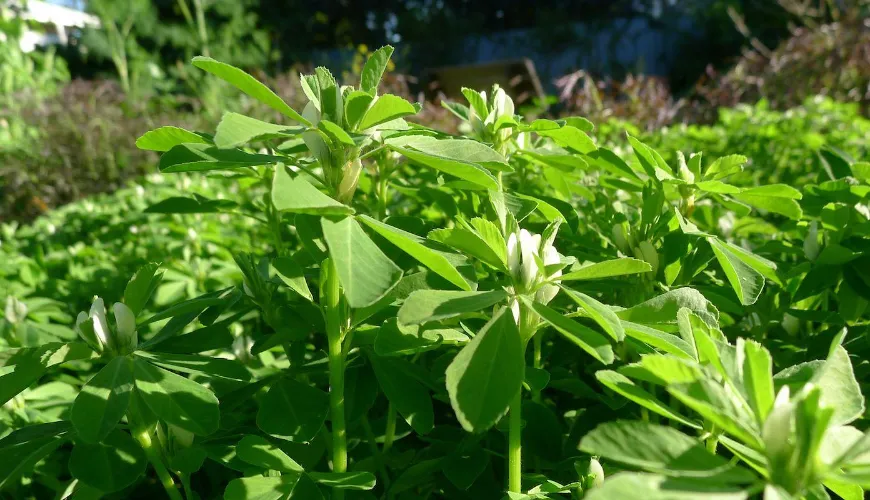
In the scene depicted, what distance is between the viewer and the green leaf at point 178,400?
69 cm

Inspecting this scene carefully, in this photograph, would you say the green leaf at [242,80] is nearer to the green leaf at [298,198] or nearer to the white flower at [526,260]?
the green leaf at [298,198]

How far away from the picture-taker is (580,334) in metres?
0.60

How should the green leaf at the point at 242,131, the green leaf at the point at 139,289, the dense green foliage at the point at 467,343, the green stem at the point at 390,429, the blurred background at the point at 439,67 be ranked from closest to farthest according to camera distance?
the dense green foliage at the point at 467,343, the green leaf at the point at 242,131, the green leaf at the point at 139,289, the green stem at the point at 390,429, the blurred background at the point at 439,67

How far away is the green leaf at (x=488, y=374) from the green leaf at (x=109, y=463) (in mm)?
452

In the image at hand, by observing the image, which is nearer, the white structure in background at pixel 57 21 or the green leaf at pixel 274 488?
the green leaf at pixel 274 488

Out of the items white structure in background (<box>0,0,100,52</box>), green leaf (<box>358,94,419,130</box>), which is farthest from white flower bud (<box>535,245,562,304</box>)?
white structure in background (<box>0,0,100,52</box>)

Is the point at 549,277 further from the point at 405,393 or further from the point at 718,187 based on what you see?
the point at 718,187

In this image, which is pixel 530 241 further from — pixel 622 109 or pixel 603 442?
pixel 622 109

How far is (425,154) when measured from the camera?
676mm

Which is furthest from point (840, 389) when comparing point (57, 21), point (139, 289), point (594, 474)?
point (57, 21)

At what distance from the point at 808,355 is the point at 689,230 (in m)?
0.35

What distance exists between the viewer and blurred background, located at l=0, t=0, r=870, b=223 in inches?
182

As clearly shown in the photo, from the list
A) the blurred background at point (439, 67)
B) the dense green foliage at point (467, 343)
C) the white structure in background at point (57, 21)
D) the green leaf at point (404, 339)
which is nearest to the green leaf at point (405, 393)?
the dense green foliage at point (467, 343)

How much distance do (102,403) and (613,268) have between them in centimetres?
55
